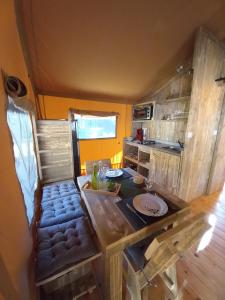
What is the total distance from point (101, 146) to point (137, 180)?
7.73ft

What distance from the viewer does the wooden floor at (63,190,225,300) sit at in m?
1.15

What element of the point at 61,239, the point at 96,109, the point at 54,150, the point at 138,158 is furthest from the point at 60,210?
the point at 96,109

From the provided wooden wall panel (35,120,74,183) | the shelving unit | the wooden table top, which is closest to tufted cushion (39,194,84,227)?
the wooden table top

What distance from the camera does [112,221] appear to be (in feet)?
3.24

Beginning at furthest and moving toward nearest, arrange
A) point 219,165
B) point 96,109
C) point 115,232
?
point 96,109 < point 219,165 < point 115,232

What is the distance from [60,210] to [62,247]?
48 cm

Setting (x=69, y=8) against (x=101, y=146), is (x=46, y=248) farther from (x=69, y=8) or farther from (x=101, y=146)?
(x=101, y=146)

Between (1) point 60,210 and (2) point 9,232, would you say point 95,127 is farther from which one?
(2) point 9,232

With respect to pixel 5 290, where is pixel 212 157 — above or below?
above

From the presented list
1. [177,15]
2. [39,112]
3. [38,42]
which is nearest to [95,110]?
[39,112]

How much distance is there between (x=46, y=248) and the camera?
107 cm

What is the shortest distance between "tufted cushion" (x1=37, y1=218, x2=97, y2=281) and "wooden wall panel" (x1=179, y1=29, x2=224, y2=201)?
179cm

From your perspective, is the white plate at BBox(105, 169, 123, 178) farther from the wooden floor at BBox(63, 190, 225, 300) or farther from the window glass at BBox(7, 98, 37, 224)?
the wooden floor at BBox(63, 190, 225, 300)

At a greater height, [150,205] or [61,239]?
[150,205]
